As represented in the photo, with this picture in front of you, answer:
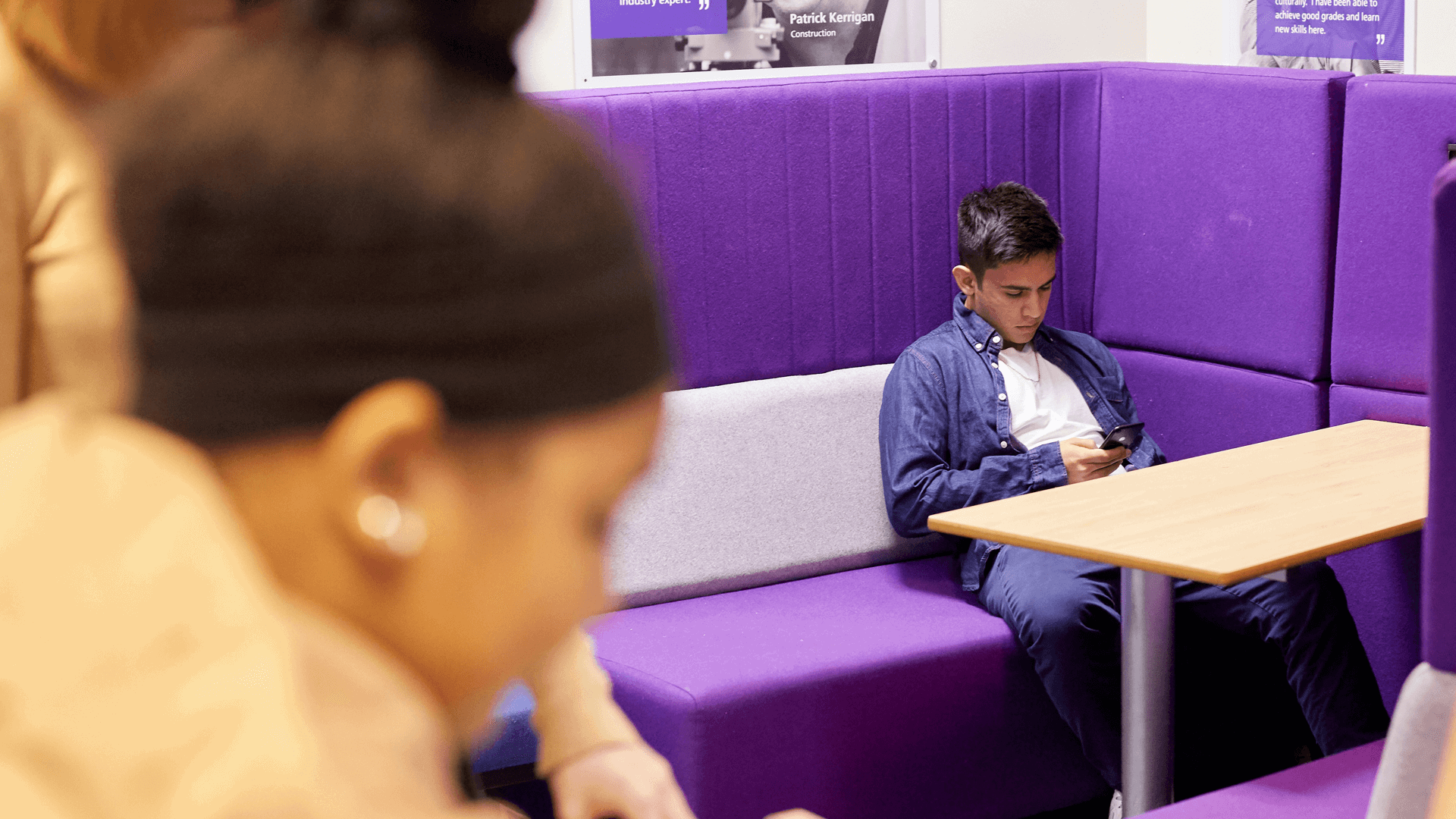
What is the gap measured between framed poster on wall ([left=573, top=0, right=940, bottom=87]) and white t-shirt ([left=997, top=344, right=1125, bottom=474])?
67cm

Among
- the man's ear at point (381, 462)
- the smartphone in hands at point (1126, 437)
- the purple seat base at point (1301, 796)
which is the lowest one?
the purple seat base at point (1301, 796)

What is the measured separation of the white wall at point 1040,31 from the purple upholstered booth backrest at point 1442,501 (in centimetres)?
208

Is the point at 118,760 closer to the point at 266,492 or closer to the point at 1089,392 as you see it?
the point at 266,492

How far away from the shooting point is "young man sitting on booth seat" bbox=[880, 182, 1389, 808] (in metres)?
2.14

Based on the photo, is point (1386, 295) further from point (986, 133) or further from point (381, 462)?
point (381, 462)

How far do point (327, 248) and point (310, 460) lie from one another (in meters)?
0.04

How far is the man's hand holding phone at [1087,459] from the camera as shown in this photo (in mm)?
2252

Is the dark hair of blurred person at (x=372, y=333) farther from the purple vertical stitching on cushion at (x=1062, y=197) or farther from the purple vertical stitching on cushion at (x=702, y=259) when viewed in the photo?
the purple vertical stitching on cushion at (x=1062, y=197)

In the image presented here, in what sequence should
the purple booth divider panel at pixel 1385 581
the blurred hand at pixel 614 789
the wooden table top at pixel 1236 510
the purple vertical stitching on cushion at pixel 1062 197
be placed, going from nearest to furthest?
the blurred hand at pixel 614 789, the wooden table top at pixel 1236 510, the purple booth divider panel at pixel 1385 581, the purple vertical stitching on cushion at pixel 1062 197

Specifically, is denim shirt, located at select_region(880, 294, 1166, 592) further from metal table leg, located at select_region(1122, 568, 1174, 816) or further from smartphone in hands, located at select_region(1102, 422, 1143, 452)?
metal table leg, located at select_region(1122, 568, 1174, 816)

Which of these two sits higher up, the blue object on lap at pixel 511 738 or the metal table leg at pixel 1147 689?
the blue object on lap at pixel 511 738

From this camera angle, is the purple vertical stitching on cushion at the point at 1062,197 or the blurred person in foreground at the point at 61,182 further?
the purple vertical stitching on cushion at the point at 1062,197

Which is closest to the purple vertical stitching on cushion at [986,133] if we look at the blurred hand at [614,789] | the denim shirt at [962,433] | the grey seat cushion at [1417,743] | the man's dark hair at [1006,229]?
the man's dark hair at [1006,229]

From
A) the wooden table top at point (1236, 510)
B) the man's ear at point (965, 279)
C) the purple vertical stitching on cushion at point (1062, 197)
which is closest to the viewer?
the wooden table top at point (1236, 510)
